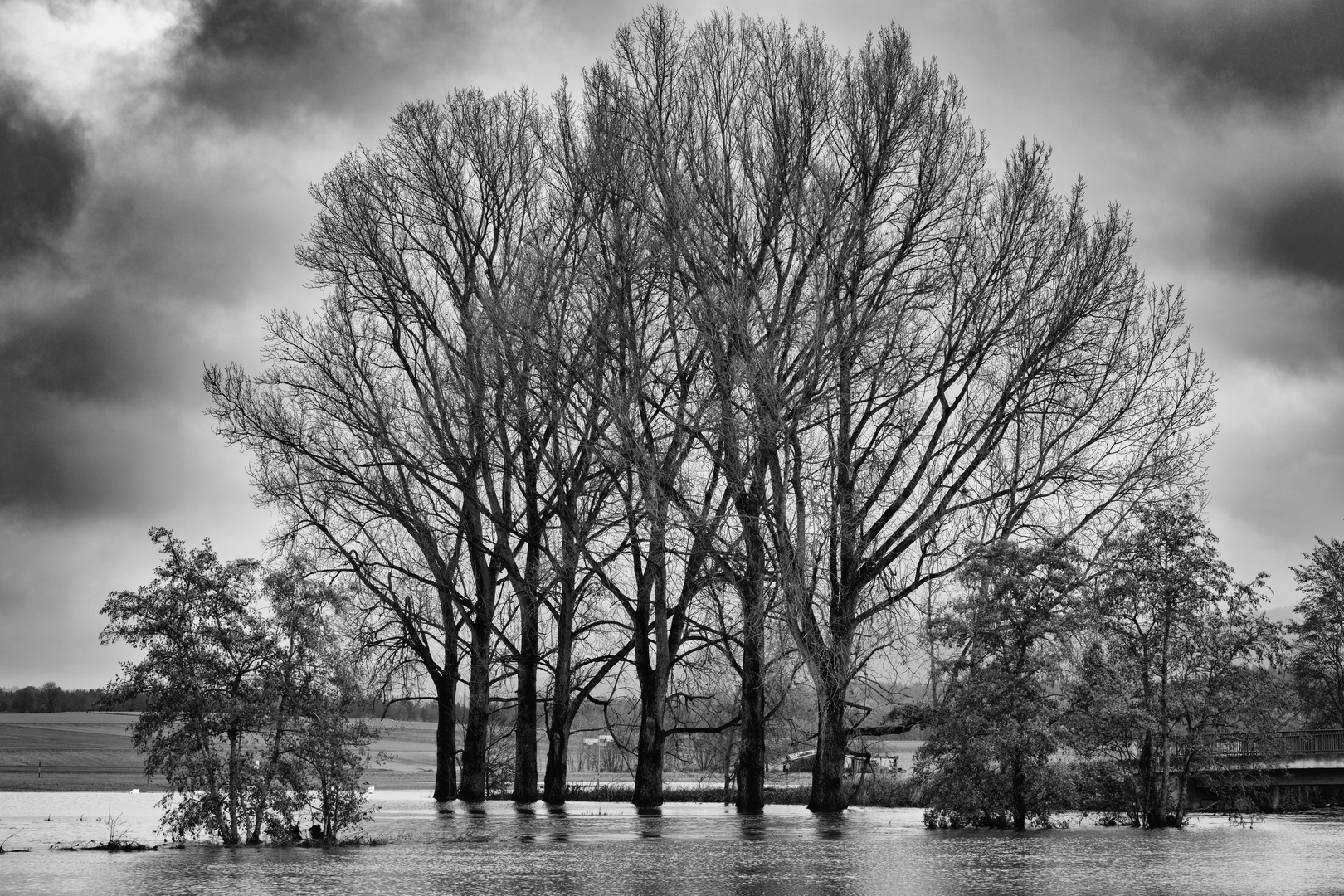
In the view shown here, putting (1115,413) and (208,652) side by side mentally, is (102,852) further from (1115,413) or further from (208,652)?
(1115,413)

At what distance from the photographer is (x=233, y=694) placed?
20.4 m

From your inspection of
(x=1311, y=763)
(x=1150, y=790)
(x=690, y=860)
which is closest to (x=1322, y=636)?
(x=1311, y=763)

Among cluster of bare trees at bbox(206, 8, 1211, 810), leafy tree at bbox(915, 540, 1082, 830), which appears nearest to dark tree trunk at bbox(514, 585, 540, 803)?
cluster of bare trees at bbox(206, 8, 1211, 810)

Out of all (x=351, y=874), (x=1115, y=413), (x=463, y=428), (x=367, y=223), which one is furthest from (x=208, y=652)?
(x=1115, y=413)

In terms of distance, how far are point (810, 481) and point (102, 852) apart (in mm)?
17678

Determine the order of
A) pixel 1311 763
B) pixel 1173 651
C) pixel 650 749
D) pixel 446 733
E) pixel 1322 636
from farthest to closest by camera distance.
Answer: pixel 1322 636, pixel 1311 763, pixel 446 733, pixel 650 749, pixel 1173 651

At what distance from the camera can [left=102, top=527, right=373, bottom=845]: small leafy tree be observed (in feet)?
65.9

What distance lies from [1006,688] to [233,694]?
50.3ft

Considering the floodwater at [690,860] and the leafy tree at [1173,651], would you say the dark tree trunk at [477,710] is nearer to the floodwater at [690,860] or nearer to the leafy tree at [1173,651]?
the floodwater at [690,860]

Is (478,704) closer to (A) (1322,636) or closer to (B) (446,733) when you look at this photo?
(B) (446,733)

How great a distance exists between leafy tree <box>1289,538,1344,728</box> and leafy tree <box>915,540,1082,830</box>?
42393mm

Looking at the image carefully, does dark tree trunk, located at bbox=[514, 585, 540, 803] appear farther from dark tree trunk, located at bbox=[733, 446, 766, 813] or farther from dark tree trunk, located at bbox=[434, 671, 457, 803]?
dark tree trunk, located at bbox=[733, 446, 766, 813]

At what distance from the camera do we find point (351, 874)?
52.6 feet

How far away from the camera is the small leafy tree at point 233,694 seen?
20.1m
